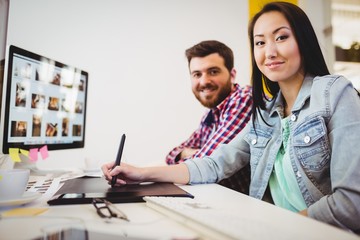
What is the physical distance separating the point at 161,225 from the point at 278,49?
2.32ft

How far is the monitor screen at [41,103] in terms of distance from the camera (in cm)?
95

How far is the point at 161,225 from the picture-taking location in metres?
0.46

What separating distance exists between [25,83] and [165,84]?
74 centimetres

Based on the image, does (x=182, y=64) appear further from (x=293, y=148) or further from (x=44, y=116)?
(x=293, y=148)

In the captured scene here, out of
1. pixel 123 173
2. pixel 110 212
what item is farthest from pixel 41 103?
pixel 110 212

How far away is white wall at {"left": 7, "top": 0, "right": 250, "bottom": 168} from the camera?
135 centimetres

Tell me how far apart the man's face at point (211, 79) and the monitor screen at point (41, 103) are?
62cm

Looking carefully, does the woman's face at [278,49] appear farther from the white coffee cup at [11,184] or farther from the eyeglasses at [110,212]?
the white coffee cup at [11,184]

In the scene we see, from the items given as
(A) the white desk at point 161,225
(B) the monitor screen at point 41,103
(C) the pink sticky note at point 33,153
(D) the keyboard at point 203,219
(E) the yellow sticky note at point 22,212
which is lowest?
(E) the yellow sticky note at point 22,212

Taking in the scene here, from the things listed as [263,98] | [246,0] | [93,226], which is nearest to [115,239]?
[93,226]

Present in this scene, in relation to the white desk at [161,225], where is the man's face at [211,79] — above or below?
above

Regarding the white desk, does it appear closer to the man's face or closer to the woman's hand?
the woman's hand

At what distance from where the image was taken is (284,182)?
86 centimetres

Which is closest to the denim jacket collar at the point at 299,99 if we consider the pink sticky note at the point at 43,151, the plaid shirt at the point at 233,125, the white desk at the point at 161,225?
the plaid shirt at the point at 233,125
